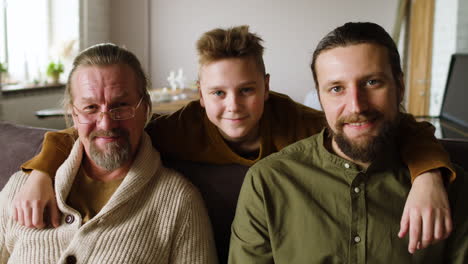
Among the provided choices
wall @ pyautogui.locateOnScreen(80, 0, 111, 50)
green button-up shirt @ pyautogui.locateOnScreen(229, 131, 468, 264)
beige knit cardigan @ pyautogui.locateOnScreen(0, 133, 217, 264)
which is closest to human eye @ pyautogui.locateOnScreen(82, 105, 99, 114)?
beige knit cardigan @ pyautogui.locateOnScreen(0, 133, 217, 264)

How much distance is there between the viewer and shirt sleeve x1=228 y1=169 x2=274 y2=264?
1.25 metres

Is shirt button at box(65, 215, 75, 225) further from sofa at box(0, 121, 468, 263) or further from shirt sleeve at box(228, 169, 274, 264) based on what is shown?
shirt sleeve at box(228, 169, 274, 264)

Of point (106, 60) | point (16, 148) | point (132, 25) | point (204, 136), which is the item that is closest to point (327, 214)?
point (204, 136)

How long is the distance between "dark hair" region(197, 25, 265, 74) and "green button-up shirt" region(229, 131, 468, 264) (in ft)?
1.55

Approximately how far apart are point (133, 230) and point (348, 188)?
673mm

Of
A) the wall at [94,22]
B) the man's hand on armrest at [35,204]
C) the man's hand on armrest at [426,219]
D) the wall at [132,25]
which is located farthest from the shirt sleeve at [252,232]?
the wall at [132,25]

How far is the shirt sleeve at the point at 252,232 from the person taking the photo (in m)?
1.25

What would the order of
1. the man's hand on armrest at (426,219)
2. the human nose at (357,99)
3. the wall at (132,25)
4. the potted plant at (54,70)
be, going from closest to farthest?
1. the man's hand on armrest at (426,219)
2. the human nose at (357,99)
3. the potted plant at (54,70)
4. the wall at (132,25)

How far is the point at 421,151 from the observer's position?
1.22 metres

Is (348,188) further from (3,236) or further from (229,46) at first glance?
(3,236)

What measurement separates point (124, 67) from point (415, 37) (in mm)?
4378

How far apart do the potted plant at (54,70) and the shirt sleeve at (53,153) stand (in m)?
4.17

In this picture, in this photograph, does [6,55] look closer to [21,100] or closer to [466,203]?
[21,100]

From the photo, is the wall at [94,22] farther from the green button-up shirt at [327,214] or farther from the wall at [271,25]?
the green button-up shirt at [327,214]
